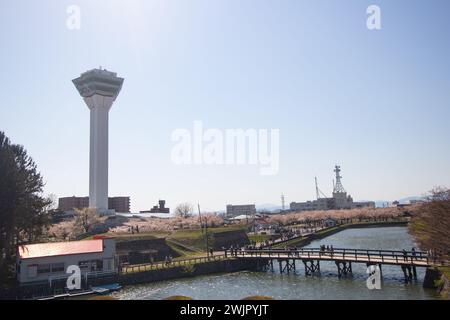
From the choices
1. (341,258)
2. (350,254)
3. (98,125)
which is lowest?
(341,258)

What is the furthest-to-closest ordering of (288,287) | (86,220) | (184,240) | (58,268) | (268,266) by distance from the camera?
(86,220)
(184,240)
(268,266)
(58,268)
(288,287)

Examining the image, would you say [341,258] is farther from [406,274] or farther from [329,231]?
[329,231]

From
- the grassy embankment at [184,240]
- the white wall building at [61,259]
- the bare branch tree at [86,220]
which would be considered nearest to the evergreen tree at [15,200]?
the white wall building at [61,259]

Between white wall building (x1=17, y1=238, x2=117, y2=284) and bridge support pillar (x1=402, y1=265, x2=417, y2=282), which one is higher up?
white wall building (x1=17, y1=238, x2=117, y2=284)

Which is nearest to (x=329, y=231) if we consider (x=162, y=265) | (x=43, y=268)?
(x=162, y=265)

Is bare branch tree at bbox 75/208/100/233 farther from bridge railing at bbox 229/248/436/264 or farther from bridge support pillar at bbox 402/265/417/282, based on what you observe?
bridge support pillar at bbox 402/265/417/282

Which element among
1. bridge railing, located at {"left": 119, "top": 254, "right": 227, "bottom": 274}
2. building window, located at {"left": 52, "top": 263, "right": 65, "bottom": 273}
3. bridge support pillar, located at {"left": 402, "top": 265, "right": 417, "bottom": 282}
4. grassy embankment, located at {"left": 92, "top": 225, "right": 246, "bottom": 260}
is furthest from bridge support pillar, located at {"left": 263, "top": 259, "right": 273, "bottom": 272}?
building window, located at {"left": 52, "top": 263, "right": 65, "bottom": 273}
